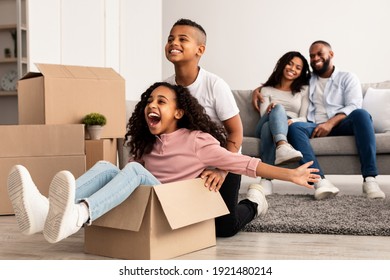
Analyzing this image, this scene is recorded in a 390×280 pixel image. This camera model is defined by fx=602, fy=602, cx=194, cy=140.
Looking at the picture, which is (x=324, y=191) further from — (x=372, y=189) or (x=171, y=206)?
(x=171, y=206)

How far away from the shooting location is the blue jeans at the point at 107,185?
176 centimetres

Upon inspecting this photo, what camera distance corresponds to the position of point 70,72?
313 centimetres

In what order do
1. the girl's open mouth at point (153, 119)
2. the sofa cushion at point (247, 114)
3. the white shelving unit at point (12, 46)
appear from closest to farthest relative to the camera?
1. the girl's open mouth at point (153, 119)
2. the sofa cushion at point (247, 114)
3. the white shelving unit at point (12, 46)

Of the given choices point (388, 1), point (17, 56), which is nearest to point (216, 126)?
point (17, 56)

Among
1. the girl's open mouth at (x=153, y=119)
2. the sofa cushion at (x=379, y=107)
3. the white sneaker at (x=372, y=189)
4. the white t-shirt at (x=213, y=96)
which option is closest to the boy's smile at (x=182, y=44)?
the white t-shirt at (x=213, y=96)

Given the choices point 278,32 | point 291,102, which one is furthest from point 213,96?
point 278,32

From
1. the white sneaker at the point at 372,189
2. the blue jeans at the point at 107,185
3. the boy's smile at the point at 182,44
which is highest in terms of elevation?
the boy's smile at the point at 182,44

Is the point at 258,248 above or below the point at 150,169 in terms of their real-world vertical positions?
below

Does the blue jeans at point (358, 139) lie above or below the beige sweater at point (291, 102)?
below

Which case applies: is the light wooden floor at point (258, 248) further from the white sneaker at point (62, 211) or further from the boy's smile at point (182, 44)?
the boy's smile at point (182, 44)

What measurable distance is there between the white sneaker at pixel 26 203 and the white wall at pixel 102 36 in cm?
291

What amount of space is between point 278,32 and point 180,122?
4419 mm

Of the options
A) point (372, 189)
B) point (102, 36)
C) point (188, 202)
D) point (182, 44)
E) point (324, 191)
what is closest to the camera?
point (188, 202)

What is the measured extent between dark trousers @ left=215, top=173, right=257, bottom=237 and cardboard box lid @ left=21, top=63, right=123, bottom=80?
4.05ft
